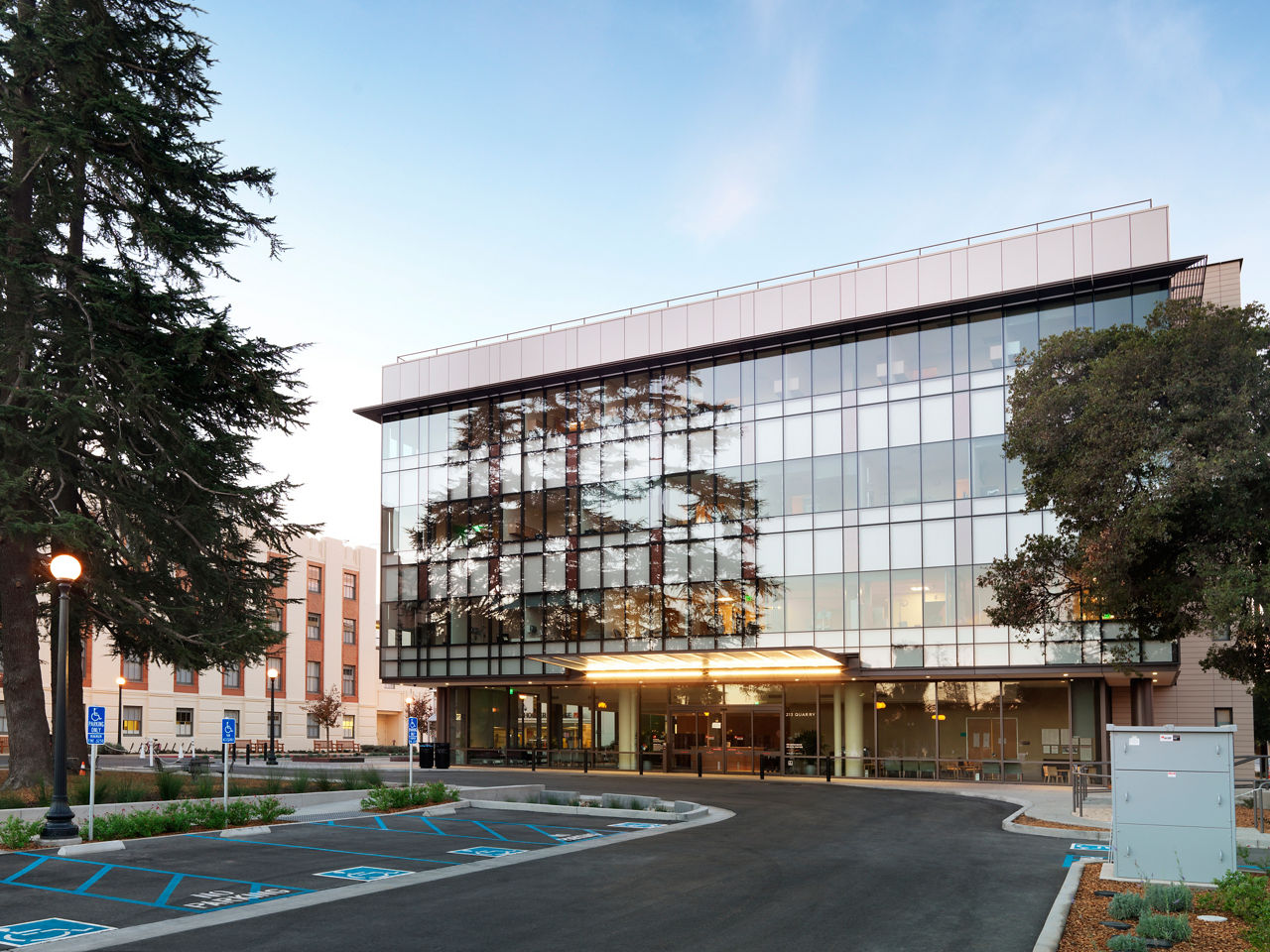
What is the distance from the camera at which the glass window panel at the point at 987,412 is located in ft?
124

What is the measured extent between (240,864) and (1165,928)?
11560mm

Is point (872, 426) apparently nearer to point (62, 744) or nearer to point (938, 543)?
point (938, 543)

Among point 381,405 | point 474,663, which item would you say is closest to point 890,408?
point 474,663

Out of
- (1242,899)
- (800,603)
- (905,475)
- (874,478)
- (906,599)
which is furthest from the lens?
(800,603)

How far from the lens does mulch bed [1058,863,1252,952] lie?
9.52m

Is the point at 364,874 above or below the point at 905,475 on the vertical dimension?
below

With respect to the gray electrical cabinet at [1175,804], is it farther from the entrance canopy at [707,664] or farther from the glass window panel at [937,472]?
the glass window panel at [937,472]

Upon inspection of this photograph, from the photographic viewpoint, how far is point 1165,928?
9578mm

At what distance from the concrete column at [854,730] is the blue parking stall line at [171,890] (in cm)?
3066

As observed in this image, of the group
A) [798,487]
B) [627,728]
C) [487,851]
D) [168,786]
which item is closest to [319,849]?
[487,851]

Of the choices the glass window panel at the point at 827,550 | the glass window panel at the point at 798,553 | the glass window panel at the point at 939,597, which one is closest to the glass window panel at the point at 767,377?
the glass window panel at the point at 798,553

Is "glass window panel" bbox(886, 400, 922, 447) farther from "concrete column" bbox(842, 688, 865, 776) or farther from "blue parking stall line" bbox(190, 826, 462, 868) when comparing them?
"blue parking stall line" bbox(190, 826, 462, 868)

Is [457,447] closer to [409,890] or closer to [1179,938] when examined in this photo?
[409,890]

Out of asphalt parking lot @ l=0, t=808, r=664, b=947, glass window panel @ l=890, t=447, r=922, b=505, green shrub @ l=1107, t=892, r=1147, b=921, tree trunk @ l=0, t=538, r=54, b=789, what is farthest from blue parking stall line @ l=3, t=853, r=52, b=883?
glass window panel @ l=890, t=447, r=922, b=505
